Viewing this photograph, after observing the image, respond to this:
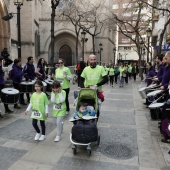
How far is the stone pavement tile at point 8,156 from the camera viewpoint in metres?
4.27

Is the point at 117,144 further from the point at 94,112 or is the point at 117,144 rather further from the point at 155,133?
the point at 155,133

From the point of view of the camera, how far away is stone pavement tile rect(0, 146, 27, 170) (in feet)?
14.0

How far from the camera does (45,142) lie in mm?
5414

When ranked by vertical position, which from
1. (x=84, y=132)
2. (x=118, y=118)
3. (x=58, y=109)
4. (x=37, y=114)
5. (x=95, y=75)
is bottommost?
(x=118, y=118)

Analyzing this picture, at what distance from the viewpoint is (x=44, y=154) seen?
473cm

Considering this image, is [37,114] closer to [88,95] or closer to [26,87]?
[88,95]

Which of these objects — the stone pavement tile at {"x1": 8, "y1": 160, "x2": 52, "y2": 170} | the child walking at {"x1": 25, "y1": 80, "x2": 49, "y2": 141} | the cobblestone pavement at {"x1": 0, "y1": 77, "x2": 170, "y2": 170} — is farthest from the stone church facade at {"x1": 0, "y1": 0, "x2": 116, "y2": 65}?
the stone pavement tile at {"x1": 8, "y1": 160, "x2": 52, "y2": 170}

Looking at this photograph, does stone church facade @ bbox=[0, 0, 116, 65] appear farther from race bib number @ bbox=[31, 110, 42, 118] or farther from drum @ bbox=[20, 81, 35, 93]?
race bib number @ bbox=[31, 110, 42, 118]

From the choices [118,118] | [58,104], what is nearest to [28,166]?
[58,104]

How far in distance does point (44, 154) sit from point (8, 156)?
0.72 metres

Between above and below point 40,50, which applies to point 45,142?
below

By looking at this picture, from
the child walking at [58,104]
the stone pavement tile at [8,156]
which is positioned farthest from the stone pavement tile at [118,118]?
the stone pavement tile at [8,156]

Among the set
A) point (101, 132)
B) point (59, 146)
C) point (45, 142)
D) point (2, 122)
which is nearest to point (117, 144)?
point (101, 132)

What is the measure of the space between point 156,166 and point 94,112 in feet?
5.47
